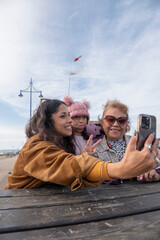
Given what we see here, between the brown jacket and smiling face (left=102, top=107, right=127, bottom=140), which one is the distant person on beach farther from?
the brown jacket

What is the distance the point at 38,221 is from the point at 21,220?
105 millimetres

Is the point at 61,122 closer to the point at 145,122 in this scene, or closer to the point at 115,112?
the point at 115,112

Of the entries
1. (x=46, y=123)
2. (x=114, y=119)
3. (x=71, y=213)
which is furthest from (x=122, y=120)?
(x=71, y=213)

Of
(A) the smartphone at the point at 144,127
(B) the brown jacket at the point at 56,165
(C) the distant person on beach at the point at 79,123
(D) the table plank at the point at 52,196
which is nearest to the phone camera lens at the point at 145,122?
(A) the smartphone at the point at 144,127

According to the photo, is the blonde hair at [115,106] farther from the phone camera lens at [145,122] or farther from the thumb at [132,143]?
the thumb at [132,143]

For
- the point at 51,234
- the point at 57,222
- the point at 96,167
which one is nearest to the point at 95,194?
the point at 96,167

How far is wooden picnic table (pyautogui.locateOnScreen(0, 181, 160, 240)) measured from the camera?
837 mm

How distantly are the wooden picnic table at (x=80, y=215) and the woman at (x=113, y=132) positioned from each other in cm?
90

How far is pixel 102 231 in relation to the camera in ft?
2.78

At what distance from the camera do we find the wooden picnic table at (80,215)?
0.84 metres

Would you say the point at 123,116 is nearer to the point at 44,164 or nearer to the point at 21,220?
the point at 44,164

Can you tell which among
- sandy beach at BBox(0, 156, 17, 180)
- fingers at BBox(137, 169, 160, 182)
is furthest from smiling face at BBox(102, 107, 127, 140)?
sandy beach at BBox(0, 156, 17, 180)

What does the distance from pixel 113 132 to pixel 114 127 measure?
0.08 m

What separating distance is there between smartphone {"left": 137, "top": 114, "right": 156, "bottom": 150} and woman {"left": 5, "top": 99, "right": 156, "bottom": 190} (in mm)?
38
